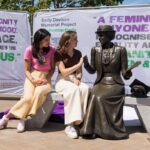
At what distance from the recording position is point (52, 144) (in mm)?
5961

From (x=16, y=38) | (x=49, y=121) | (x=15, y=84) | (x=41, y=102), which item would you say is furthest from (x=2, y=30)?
(x=41, y=102)

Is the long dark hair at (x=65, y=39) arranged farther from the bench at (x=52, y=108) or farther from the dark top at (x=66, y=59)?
the bench at (x=52, y=108)

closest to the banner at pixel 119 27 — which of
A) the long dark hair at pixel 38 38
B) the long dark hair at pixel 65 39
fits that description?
the long dark hair at pixel 65 39

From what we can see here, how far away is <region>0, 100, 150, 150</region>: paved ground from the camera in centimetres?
Answer: 579

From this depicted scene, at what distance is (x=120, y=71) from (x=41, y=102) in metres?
1.25

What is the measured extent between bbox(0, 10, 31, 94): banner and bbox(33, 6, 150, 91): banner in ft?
2.79

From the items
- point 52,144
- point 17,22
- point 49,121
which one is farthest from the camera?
point 17,22

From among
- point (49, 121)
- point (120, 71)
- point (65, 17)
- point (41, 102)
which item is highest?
point (65, 17)

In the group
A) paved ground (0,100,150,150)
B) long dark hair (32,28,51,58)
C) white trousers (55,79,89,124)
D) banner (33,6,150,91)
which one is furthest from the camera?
banner (33,6,150,91)

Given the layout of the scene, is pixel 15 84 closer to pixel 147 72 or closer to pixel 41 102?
pixel 147 72

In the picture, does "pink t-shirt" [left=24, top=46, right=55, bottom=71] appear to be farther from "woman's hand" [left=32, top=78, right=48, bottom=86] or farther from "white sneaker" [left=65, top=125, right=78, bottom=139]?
"white sneaker" [left=65, top=125, right=78, bottom=139]

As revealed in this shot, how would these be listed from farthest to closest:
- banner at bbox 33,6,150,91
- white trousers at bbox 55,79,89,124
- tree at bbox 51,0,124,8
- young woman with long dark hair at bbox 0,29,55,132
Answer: tree at bbox 51,0,124,8
banner at bbox 33,6,150,91
young woman with long dark hair at bbox 0,29,55,132
white trousers at bbox 55,79,89,124

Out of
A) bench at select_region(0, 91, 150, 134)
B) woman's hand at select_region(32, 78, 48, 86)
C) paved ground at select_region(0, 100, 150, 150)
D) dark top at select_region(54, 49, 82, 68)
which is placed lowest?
paved ground at select_region(0, 100, 150, 150)

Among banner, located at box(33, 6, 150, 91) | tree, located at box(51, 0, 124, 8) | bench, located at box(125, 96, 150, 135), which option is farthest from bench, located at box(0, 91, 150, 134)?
tree, located at box(51, 0, 124, 8)
